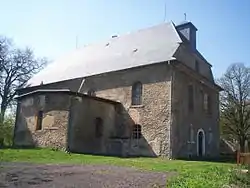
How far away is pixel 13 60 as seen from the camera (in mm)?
40125

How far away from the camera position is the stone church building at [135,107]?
23.2 metres

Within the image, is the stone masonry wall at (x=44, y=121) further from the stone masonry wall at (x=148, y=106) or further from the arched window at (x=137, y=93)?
the arched window at (x=137, y=93)

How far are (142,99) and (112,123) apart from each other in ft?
11.0

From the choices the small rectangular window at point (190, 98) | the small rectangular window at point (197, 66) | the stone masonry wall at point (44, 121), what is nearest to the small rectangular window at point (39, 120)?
the stone masonry wall at point (44, 121)

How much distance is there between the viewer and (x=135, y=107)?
1007 inches

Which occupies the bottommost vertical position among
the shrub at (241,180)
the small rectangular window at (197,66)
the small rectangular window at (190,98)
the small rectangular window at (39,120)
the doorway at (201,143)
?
the shrub at (241,180)

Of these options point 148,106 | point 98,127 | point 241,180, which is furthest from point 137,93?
point 241,180

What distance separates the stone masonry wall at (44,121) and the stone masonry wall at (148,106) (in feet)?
17.8

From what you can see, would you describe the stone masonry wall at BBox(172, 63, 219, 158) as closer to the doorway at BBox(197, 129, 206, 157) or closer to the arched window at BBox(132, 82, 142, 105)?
the doorway at BBox(197, 129, 206, 157)

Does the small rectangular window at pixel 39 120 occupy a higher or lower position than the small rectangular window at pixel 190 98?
lower

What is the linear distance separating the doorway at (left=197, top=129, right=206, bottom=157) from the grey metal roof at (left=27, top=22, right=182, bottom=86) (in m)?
7.62

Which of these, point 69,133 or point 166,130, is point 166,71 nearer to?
point 166,130

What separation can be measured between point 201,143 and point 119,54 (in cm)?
1100

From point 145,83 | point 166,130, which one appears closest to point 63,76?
point 145,83
